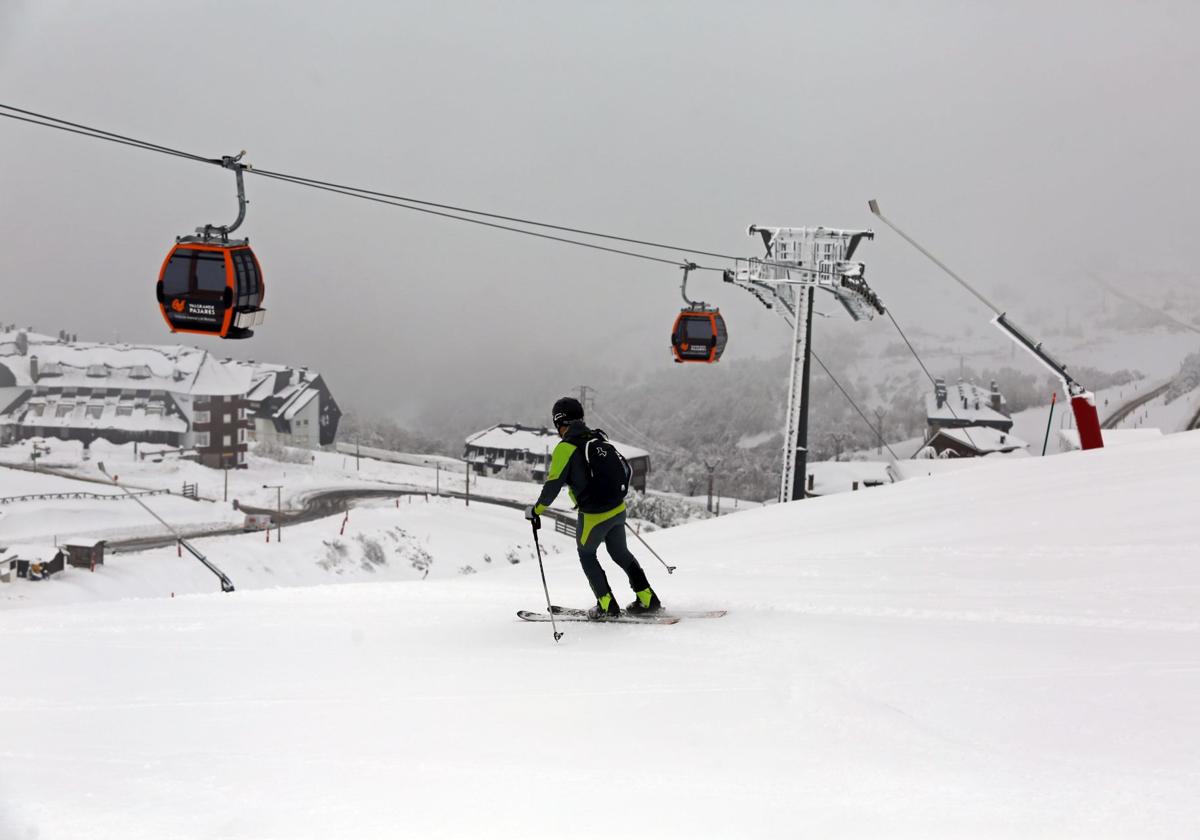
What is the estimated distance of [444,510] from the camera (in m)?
28.8

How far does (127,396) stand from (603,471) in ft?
91.5

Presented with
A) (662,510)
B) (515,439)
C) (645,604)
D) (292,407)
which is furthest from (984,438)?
(645,604)

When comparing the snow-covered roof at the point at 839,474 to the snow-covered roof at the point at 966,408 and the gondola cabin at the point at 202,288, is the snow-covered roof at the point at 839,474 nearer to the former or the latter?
the snow-covered roof at the point at 966,408

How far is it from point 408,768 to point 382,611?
3326mm

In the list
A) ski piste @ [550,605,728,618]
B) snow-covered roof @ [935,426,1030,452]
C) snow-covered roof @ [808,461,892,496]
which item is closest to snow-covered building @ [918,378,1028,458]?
snow-covered roof @ [935,426,1030,452]

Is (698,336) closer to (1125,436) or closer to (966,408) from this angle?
(1125,436)

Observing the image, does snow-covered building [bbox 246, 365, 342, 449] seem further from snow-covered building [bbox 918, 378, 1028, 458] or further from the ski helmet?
the ski helmet

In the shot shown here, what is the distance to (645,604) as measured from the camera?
5.29 m

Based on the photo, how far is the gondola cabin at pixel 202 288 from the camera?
7609mm

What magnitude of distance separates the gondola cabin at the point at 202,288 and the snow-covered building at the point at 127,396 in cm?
2246

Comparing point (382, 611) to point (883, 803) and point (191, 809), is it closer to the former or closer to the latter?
point (191, 809)

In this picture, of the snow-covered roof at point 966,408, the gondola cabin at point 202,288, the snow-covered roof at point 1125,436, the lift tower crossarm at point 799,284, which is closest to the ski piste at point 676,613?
the gondola cabin at point 202,288

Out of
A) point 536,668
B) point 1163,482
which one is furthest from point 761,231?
point 536,668

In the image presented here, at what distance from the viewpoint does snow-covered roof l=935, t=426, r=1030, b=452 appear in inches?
1026
